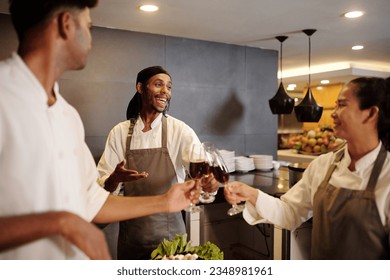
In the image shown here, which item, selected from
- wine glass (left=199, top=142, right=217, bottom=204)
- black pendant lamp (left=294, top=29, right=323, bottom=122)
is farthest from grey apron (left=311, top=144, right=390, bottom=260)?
wine glass (left=199, top=142, right=217, bottom=204)

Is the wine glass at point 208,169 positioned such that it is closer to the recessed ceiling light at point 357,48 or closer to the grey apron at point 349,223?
the grey apron at point 349,223

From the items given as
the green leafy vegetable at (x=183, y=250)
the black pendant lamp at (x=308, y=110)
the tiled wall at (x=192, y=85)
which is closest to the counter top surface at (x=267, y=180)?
the tiled wall at (x=192, y=85)

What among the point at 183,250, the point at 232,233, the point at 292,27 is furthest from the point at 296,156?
the point at 183,250

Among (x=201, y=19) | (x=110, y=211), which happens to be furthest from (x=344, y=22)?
(x=110, y=211)

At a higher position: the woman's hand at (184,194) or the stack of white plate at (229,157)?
the stack of white plate at (229,157)

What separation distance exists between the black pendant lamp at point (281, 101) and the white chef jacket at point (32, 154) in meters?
0.66

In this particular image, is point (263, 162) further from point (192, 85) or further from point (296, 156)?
point (192, 85)

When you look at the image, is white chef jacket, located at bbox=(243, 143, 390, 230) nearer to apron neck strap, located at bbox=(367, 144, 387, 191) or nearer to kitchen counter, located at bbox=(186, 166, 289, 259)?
apron neck strap, located at bbox=(367, 144, 387, 191)

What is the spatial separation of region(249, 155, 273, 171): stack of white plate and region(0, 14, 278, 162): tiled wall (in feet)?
0.11

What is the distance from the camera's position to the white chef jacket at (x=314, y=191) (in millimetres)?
856

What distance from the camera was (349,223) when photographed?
Result: 89cm

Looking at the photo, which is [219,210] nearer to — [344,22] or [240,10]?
[240,10]

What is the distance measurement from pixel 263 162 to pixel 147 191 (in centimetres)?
60

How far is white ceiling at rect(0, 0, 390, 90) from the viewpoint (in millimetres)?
1126
